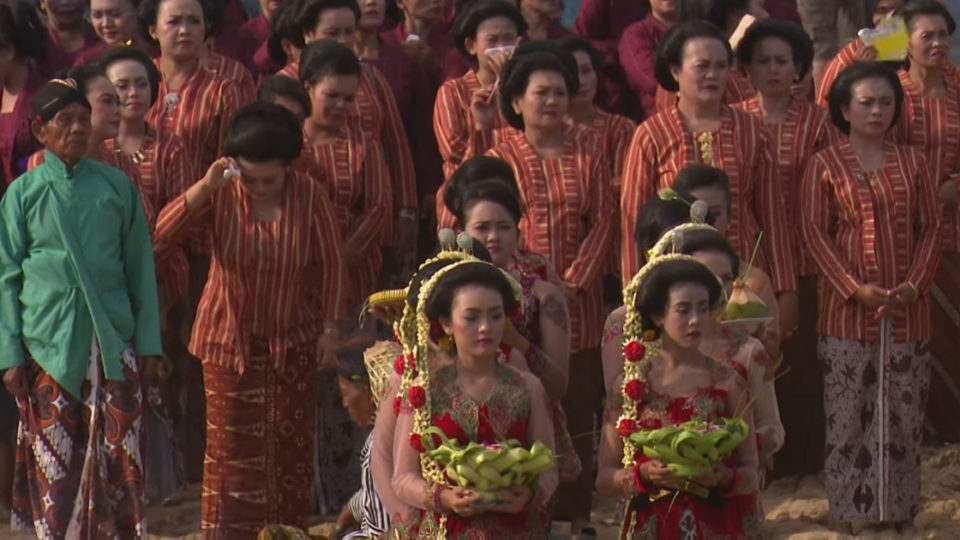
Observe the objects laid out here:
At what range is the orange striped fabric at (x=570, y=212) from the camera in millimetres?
10438

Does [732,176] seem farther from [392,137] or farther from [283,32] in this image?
[283,32]

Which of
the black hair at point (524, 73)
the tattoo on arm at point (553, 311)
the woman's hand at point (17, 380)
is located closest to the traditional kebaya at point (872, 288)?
the black hair at point (524, 73)

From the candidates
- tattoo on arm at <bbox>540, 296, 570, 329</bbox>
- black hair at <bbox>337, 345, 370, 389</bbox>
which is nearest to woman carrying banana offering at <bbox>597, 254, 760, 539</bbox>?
tattoo on arm at <bbox>540, 296, 570, 329</bbox>

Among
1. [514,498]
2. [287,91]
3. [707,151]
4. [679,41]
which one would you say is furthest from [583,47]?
[514,498]

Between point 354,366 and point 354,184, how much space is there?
4.34ft

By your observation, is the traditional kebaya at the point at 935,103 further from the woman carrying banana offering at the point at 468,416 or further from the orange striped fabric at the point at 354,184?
the woman carrying banana offering at the point at 468,416

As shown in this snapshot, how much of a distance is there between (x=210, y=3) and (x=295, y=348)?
217cm

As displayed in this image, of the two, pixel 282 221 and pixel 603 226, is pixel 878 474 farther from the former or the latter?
pixel 282 221

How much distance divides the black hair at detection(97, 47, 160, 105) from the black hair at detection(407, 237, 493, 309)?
8.26ft

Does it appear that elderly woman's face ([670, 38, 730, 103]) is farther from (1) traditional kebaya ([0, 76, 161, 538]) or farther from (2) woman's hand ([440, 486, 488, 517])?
(2) woman's hand ([440, 486, 488, 517])

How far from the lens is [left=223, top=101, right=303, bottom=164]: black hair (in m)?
9.91

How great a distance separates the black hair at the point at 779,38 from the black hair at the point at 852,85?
38cm

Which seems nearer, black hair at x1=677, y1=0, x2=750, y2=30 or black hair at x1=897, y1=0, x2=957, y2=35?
black hair at x1=897, y1=0, x2=957, y2=35

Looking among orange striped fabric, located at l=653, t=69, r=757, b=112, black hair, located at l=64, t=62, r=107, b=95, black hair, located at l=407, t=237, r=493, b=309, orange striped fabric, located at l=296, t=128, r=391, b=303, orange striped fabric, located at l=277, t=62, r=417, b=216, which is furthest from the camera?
orange striped fabric, located at l=653, t=69, r=757, b=112
